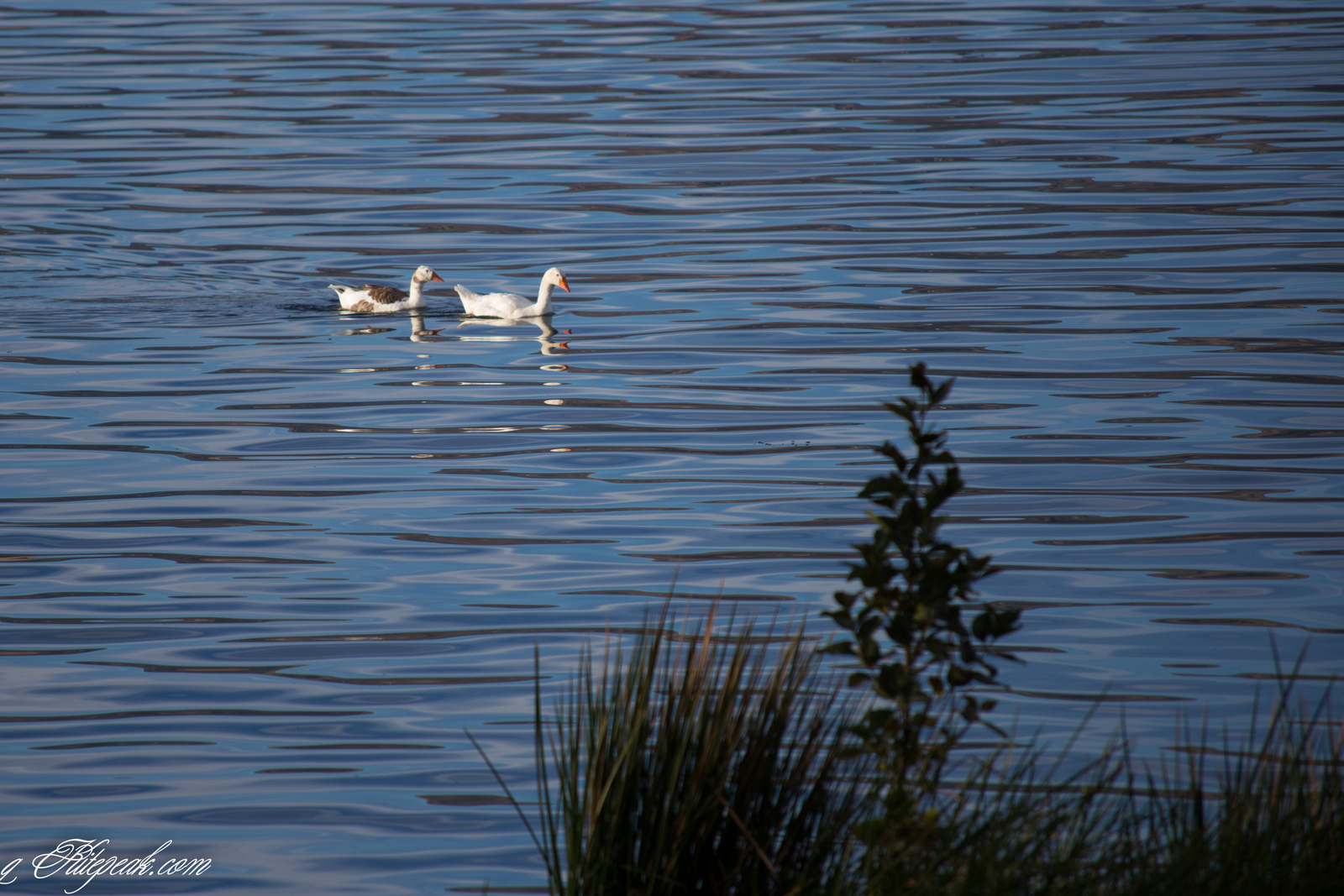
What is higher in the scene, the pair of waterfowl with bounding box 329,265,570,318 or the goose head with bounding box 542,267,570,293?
the goose head with bounding box 542,267,570,293

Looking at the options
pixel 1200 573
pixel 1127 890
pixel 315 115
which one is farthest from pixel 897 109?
pixel 1127 890

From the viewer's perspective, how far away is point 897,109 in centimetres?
2498

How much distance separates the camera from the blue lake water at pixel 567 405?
701cm

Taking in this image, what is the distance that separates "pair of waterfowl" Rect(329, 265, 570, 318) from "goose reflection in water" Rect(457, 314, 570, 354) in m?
0.07

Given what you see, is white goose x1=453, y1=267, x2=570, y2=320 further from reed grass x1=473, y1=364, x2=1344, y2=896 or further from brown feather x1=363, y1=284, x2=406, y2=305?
reed grass x1=473, y1=364, x2=1344, y2=896

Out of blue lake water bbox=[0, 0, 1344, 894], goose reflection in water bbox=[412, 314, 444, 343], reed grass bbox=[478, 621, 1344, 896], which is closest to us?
reed grass bbox=[478, 621, 1344, 896]

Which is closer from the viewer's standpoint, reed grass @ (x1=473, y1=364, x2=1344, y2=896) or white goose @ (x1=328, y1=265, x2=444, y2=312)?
reed grass @ (x1=473, y1=364, x2=1344, y2=896)

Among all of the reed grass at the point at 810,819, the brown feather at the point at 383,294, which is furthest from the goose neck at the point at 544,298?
the reed grass at the point at 810,819

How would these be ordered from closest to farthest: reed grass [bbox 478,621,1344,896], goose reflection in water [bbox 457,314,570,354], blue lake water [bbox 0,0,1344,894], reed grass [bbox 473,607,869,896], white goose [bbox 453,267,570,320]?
reed grass [bbox 478,621,1344,896] → reed grass [bbox 473,607,869,896] → blue lake water [bbox 0,0,1344,894] → goose reflection in water [bbox 457,314,570,354] → white goose [bbox 453,267,570,320]

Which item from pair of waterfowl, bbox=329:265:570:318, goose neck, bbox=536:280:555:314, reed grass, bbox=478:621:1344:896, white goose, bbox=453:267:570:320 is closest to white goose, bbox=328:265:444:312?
pair of waterfowl, bbox=329:265:570:318

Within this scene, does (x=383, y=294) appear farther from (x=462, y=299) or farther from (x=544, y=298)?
(x=544, y=298)

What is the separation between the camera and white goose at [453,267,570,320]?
15219 millimetres

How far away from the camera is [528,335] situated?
14961 mm

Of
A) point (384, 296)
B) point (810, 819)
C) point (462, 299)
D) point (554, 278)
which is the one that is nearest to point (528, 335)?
point (554, 278)
